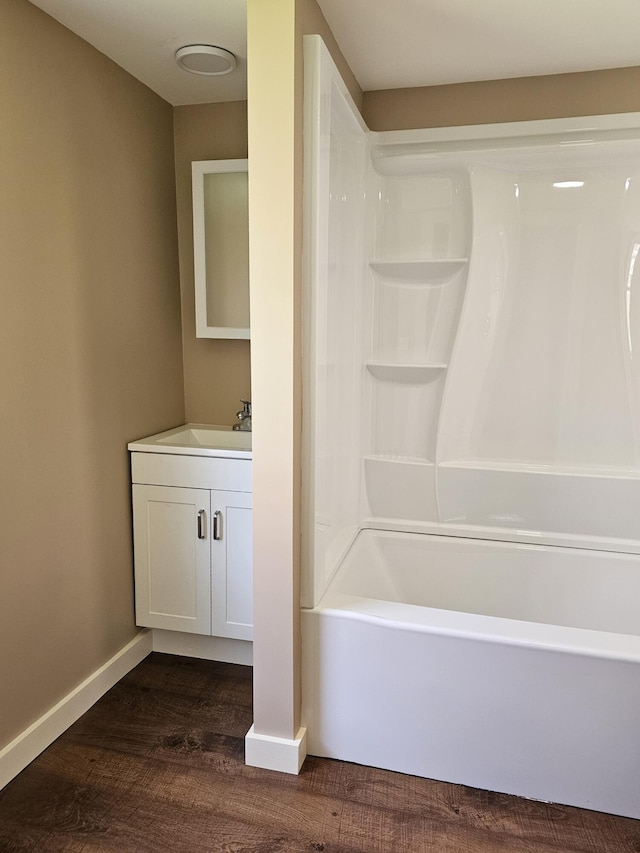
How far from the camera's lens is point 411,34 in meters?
2.04

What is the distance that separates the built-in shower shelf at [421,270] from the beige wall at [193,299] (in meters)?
0.69

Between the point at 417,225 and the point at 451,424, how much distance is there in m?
0.84

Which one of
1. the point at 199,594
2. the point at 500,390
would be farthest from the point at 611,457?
the point at 199,594

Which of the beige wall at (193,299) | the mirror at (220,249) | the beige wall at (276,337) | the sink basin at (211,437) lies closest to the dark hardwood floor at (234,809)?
the beige wall at (276,337)

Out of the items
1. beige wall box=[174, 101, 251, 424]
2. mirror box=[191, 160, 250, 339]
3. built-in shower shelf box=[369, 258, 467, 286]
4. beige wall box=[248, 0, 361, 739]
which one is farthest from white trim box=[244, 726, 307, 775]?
built-in shower shelf box=[369, 258, 467, 286]

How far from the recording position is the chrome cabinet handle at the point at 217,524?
8.09ft

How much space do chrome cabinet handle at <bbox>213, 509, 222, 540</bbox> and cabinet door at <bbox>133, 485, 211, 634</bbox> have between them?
0.11 ft

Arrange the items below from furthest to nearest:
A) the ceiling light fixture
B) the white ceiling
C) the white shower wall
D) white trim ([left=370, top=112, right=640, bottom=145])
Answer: the white shower wall, white trim ([left=370, top=112, right=640, bottom=145]), the ceiling light fixture, the white ceiling

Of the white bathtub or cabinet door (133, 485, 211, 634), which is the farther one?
cabinet door (133, 485, 211, 634)

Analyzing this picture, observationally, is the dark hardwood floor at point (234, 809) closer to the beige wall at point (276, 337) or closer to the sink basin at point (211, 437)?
the beige wall at point (276, 337)

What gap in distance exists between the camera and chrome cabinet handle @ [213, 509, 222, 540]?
2465 mm

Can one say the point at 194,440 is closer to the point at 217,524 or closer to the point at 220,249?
the point at 217,524

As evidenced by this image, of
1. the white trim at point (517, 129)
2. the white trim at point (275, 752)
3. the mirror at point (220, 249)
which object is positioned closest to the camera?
the white trim at point (275, 752)

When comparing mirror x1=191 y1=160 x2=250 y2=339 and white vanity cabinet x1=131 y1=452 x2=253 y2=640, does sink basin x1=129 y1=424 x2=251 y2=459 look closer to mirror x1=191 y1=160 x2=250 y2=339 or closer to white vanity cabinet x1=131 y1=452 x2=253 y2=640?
white vanity cabinet x1=131 y1=452 x2=253 y2=640
